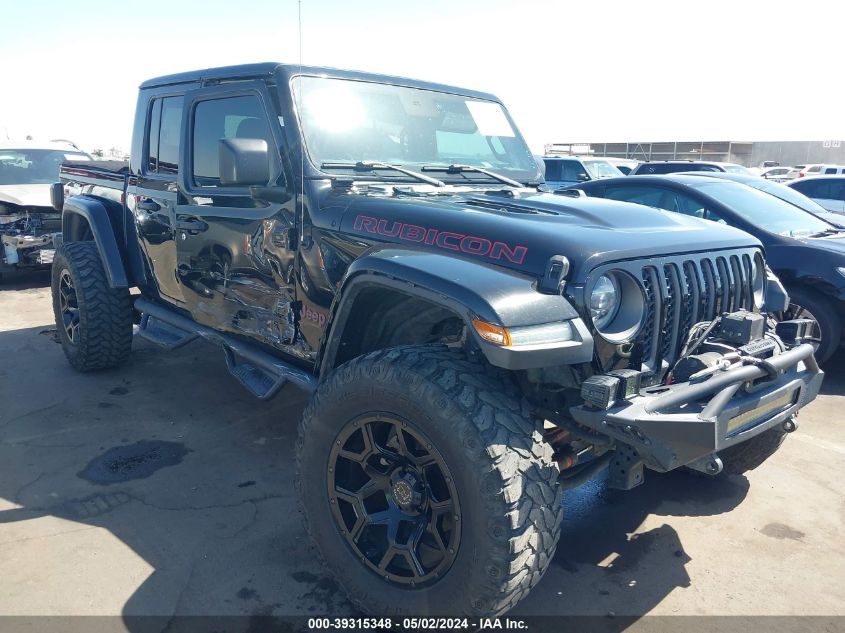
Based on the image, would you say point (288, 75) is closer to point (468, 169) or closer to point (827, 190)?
point (468, 169)

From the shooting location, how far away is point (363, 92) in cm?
354

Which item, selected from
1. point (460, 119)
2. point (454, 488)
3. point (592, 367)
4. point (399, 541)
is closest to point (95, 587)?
point (399, 541)

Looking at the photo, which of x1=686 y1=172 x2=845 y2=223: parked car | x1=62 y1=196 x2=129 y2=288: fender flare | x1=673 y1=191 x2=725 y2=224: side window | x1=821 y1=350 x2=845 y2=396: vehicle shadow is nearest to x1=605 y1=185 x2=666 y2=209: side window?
x1=673 y1=191 x2=725 y2=224: side window

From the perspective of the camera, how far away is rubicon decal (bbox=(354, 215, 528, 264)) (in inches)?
98.7

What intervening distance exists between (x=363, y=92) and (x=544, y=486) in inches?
90.8

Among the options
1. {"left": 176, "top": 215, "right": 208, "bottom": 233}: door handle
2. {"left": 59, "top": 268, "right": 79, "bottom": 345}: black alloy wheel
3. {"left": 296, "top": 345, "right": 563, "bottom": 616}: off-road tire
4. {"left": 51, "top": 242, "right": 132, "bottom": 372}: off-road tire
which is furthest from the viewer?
{"left": 59, "top": 268, "right": 79, "bottom": 345}: black alloy wheel

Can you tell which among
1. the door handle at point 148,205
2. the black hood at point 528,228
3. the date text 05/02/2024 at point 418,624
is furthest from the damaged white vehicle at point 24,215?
the date text 05/02/2024 at point 418,624

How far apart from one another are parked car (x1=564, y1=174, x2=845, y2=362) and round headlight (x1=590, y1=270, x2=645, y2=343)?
132 inches

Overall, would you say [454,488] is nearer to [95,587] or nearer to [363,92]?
[95,587]

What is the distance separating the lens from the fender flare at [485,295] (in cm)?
216

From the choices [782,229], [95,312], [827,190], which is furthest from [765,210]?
[827,190]

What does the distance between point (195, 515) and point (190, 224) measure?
167 centimetres

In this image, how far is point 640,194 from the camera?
6.57 metres

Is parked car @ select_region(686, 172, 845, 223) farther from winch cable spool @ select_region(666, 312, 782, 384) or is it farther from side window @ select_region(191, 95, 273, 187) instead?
side window @ select_region(191, 95, 273, 187)
